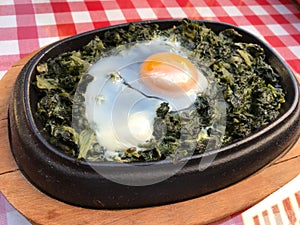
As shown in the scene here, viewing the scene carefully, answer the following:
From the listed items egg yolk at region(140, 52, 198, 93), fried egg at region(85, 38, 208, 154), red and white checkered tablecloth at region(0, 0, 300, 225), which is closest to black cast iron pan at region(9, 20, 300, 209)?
fried egg at region(85, 38, 208, 154)

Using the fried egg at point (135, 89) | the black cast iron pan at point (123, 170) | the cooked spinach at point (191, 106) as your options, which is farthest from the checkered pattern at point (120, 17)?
the black cast iron pan at point (123, 170)

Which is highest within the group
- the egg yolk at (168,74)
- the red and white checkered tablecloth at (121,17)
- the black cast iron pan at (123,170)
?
the egg yolk at (168,74)

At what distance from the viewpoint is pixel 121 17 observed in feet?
12.3

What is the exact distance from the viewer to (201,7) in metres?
4.06

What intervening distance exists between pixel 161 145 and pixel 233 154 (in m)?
0.34

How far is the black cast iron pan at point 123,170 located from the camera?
69.7 inches

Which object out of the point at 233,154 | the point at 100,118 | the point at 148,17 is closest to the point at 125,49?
the point at 100,118

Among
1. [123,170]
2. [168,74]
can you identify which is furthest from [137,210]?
[168,74]

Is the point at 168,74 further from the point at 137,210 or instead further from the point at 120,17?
the point at 120,17

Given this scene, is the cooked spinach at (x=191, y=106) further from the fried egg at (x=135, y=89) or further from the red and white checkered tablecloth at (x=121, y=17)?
the red and white checkered tablecloth at (x=121, y=17)

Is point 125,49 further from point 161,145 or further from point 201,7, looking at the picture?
point 201,7

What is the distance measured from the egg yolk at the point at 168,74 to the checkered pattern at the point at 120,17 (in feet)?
4.25

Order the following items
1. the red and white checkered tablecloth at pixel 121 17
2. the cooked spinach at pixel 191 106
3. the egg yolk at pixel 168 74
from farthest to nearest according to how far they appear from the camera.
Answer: the red and white checkered tablecloth at pixel 121 17, the egg yolk at pixel 168 74, the cooked spinach at pixel 191 106

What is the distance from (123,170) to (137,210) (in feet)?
0.72
